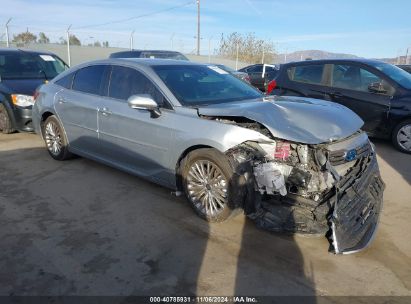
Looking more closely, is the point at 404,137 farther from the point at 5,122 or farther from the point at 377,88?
the point at 5,122

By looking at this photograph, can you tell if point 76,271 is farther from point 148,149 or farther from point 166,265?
point 148,149

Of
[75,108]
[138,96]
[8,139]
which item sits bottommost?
[8,139]

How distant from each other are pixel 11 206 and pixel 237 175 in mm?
2738

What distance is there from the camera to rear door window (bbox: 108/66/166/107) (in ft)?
14.7

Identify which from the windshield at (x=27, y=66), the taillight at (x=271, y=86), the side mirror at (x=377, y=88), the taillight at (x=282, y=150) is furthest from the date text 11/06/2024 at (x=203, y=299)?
the windshield at (x=27, y=66)

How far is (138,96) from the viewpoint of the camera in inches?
163

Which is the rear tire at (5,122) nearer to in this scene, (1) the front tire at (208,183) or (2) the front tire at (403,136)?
(1) the front tire at (208,183)

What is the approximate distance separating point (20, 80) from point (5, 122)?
0.95 m

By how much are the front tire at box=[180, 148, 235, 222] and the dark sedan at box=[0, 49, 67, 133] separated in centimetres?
486

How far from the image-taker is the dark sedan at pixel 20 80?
754 centimetres

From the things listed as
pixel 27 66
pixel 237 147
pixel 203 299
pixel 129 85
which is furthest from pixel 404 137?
pixel 27 66

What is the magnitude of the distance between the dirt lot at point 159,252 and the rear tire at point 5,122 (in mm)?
3377

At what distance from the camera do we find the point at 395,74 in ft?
24.3

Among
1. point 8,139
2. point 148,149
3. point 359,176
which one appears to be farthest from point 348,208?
point 8,139
